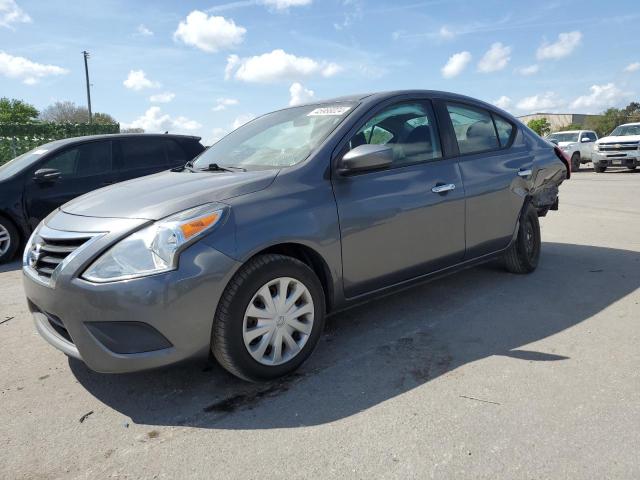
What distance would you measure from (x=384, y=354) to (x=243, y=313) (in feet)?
3.42

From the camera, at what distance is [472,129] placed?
432cm

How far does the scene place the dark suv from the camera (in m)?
6.55

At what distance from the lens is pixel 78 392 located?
294 cm

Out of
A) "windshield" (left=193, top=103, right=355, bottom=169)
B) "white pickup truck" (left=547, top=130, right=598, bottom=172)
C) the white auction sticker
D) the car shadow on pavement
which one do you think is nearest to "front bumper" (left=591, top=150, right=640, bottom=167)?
"white pickup truck" (left=547, top=130, right=598, bottom=172)

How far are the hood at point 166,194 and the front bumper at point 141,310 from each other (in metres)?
0.26

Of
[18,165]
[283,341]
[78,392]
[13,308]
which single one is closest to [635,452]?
[283,341]

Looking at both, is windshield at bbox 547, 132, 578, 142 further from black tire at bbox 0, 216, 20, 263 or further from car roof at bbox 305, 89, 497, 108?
black tire at bbox 0, 216, 20, 263

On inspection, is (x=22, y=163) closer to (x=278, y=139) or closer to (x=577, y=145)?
(x=278, y=139)

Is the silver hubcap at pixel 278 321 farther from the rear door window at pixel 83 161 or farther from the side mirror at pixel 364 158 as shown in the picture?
the rear door window at pixel 83 161

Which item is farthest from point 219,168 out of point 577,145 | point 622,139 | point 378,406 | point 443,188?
point 577,145

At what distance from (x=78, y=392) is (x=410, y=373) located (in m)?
1.88

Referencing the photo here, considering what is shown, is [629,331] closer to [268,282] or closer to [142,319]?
[268,282]

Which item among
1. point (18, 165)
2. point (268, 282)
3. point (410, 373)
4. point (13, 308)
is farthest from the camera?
point (18, 165)

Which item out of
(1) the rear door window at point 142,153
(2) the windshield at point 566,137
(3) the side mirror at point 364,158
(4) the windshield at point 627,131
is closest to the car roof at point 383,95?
(3) the side mirror at point 364,158
